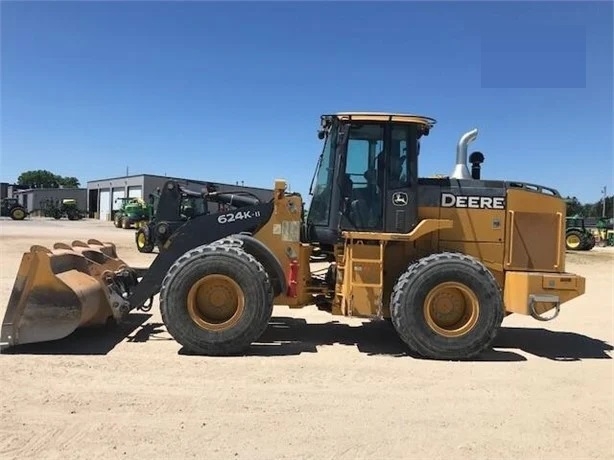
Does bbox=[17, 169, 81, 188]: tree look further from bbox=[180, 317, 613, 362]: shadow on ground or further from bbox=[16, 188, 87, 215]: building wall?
bbox=[180, 317, 613, 362]: shadow on ground

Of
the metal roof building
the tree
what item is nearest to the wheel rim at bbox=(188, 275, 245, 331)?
the metal roof building

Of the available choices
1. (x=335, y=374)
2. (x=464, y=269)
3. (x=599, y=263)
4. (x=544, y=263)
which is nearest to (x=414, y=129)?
(x=464, y=269)

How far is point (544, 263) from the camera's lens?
7.76m

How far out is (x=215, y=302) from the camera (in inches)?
280

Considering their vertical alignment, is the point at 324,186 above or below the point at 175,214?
above

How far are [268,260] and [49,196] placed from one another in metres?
85.7

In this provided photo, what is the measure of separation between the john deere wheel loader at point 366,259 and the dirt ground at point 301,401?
0.45 m

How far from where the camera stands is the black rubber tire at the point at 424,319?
23.0 ft

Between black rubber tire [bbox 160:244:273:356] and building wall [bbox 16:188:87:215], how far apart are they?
83130mm

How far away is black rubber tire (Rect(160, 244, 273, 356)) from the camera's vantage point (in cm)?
689

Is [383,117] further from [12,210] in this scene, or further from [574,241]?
[12,210]

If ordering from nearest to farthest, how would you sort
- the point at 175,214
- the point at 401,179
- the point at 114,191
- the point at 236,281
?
the point at 236,281, the point at 401,179, the point at 175,214, the point at 114,191

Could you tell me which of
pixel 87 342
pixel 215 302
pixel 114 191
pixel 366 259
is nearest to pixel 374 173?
pixel 366 259

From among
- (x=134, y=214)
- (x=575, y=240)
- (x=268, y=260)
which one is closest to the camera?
(x=268, y=260)
